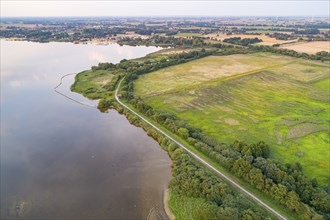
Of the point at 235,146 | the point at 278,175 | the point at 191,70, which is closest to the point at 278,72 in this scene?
the point at 191,70

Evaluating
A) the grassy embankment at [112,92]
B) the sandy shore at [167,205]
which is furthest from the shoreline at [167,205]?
the grassy embankment at [112,92]

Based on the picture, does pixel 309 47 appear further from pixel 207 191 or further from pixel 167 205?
pixel 167 205

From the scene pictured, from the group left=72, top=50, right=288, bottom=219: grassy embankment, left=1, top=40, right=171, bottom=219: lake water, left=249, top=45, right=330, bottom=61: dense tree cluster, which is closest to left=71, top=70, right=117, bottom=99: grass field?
left=72, top=50, right=288, bottom=219: grassy embankment

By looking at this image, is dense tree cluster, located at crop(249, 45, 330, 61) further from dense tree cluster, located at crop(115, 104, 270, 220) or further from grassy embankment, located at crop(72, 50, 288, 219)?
dense tree cluster, located at crop(115, 104, 270, 220)

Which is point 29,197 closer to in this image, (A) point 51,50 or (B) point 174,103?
(B) point 174,103

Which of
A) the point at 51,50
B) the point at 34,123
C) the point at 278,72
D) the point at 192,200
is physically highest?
the point at 51,50

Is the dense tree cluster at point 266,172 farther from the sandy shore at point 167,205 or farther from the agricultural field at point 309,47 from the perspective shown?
the agricultural field at point 309,47

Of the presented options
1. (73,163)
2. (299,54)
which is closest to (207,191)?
(73,163)
